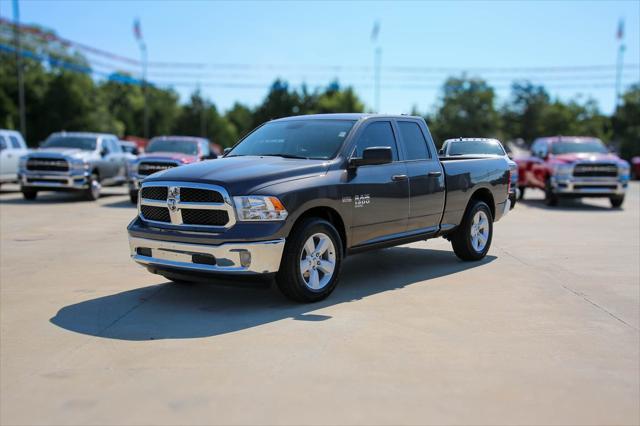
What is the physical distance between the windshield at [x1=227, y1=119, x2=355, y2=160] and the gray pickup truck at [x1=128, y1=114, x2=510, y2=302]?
1 centimetres

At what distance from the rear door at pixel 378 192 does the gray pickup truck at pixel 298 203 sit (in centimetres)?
1

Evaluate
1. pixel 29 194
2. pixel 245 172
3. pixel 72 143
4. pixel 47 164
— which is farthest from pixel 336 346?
pixel 72 143

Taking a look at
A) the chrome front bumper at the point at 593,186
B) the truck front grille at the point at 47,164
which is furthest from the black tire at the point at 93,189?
the chrome front bumper at the point at 593,186

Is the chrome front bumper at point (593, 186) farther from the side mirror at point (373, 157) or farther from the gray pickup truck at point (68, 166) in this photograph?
the gray pickup truck at point (68, 166)

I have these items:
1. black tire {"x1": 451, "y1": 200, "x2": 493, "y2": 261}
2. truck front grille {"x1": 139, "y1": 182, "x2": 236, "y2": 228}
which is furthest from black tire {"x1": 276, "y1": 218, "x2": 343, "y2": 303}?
black tire {"x1": 451, "y1": 200, "x2": 493, "y2": 261}

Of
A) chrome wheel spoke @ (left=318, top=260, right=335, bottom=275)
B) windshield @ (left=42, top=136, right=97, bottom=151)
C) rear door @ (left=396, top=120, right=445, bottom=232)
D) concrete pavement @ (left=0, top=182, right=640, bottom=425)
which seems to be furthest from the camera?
windshield @ (left=42, top=136, right=97, bottom=151)

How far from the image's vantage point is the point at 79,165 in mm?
19109

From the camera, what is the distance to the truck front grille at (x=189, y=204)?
20.5 ft

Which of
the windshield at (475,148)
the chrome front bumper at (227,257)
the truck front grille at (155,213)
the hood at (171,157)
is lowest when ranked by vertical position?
the chrome front bumper at (227,257)

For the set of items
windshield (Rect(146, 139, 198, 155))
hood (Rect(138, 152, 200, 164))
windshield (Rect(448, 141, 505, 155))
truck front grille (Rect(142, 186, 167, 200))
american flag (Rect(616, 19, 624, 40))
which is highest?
american flag (Rect(616, 19, 624, 40))

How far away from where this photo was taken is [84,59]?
376ft

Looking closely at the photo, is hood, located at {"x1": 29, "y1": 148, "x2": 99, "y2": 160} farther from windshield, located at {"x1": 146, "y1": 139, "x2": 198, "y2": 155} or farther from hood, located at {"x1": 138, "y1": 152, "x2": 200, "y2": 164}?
hood, located at {"x1": 138, "y1": 152, "x2": 200, "y2": 164}

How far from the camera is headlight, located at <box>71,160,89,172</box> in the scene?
1892 cm

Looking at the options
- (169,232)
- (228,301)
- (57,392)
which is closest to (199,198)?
(169,232)
